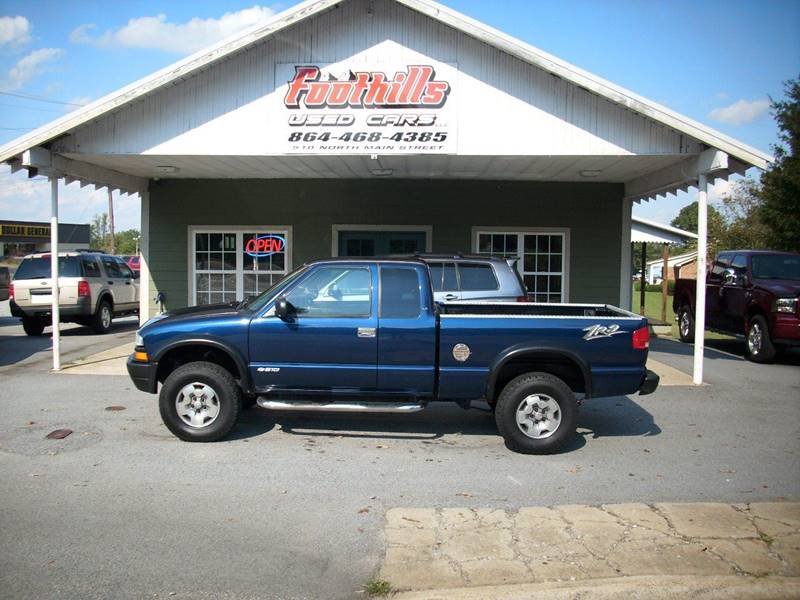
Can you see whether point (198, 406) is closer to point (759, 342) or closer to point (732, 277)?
point (759, 342)

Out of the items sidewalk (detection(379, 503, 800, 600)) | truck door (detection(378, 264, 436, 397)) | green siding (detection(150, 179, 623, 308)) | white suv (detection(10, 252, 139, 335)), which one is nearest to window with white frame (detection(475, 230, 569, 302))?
green siding (detection(150, 179, 623, 308))

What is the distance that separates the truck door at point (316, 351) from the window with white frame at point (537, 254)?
7551 mm

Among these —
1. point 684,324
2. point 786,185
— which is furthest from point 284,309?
point 786,185

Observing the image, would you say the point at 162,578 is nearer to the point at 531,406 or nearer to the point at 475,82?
the point at 531,406

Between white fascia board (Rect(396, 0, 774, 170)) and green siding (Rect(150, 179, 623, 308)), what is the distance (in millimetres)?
4177

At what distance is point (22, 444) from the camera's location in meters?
6.56

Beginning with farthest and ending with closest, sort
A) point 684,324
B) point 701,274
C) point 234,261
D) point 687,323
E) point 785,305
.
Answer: point 684,324 < point 687,323 < point 234,261 < point 785,305 < point 701,274

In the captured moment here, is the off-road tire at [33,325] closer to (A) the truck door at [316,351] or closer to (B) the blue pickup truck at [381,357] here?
(B) the blue pickup truck at [381,357]

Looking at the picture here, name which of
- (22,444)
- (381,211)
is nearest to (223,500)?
(22,444)

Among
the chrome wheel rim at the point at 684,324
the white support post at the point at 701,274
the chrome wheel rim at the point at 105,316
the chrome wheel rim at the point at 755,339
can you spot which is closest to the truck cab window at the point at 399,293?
the white support post at the point at 701,274

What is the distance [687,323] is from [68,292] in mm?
14794

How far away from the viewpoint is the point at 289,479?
5648mm

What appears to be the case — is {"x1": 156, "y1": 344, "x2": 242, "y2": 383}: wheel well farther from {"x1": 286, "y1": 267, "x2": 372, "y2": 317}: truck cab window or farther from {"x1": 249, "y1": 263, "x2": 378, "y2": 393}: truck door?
{"x1": 286, "y1": 267, "x2": 372, "y2": 317}: truck cab window

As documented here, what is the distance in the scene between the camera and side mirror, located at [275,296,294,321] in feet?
20.6
